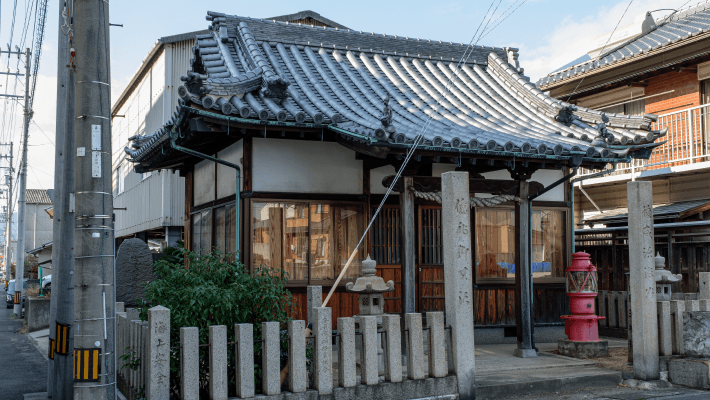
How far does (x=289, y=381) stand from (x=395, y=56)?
954 centimetres

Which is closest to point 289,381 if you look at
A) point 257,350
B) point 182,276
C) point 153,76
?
point 257,350

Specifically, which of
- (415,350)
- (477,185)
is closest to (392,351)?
(415,350)

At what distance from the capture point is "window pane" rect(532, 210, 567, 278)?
1312 cm

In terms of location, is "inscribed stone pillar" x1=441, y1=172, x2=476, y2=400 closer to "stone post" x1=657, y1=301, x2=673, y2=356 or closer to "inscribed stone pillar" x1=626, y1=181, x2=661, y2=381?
"inscribed stone pillar" x1=626, y1=181, x2=661, y2=381

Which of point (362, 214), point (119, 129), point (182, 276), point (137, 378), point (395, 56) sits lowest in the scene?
point (137, 378)

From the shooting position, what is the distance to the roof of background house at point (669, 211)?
15352 millimetres

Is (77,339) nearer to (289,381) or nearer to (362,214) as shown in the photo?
(289,381)

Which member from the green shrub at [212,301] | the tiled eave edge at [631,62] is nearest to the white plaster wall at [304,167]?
the green shrub at [212,301]

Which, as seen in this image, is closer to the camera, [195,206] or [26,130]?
[195,206]

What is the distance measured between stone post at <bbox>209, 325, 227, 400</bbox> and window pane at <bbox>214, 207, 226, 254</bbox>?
5.86 m

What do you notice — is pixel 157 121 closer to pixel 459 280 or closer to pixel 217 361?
pixel 459 280

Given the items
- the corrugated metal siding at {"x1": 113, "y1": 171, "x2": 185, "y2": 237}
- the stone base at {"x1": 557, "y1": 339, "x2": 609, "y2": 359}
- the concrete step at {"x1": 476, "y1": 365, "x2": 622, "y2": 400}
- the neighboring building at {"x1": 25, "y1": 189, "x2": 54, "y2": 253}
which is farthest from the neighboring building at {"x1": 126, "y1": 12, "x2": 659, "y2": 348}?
the neighboring building at {"x1": 25, "y1": 189, "x2": 54, "y2": 253}

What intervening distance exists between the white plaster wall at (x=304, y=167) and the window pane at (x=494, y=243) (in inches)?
109

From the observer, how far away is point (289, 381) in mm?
7074
